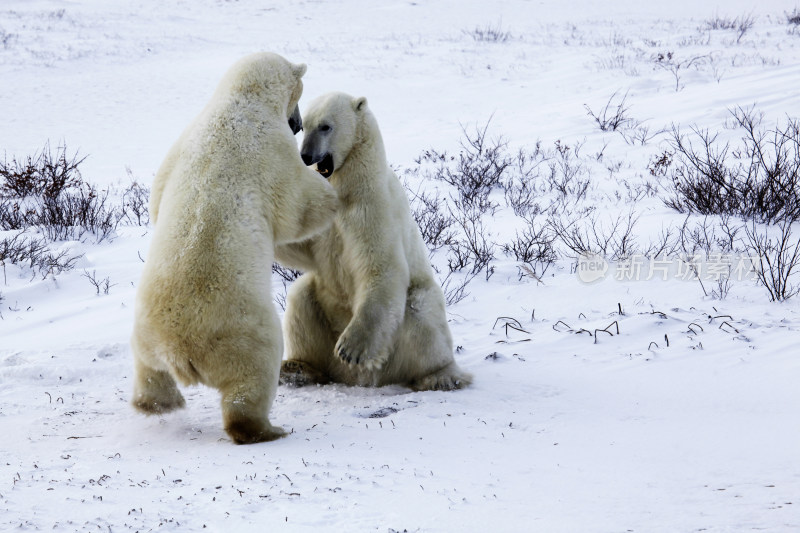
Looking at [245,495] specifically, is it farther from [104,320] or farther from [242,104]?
[104,320]

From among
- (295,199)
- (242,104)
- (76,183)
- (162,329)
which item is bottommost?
(76,183)

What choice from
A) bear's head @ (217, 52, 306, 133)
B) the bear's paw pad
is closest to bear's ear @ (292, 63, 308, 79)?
bear's head @ (217, 52, 306, 133)

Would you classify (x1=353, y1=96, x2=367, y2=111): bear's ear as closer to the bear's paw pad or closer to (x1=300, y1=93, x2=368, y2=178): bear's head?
(x1=300, y1=93, x2=368, y2=178): bear's head

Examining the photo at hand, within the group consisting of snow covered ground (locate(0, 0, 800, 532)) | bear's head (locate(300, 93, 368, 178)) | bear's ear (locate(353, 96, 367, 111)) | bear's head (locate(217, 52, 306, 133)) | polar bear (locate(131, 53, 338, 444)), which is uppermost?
bear's head (locate(217, 52, 306, 133))

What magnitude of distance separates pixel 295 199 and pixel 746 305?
133 inches

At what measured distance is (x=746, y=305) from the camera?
17.3 feet

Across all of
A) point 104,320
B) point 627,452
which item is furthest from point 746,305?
point 104,320

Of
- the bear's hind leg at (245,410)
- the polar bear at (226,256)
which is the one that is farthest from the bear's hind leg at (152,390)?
the bear's hind leg at (245,410)

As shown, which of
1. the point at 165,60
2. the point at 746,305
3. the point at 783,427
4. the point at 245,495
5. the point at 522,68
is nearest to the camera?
the point at 245,495

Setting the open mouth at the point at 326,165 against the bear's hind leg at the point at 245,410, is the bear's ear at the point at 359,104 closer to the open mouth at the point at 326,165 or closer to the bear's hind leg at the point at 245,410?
the open mouth at the point at 326,165

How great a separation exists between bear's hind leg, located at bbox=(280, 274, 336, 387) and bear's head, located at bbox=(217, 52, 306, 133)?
3.17 ft

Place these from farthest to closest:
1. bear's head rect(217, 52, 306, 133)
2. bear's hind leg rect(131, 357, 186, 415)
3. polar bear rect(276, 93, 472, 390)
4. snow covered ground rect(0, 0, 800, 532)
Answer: polar bear rect(276, 93, 472, 390) < bear's head rect(217, 52, 306, 133) < bear's hind leg rect(131, 357, 186, 415) < snow covered ground rect(0, 0, 800, 532)

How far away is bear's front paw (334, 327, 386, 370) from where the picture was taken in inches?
148

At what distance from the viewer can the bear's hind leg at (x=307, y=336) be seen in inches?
166
